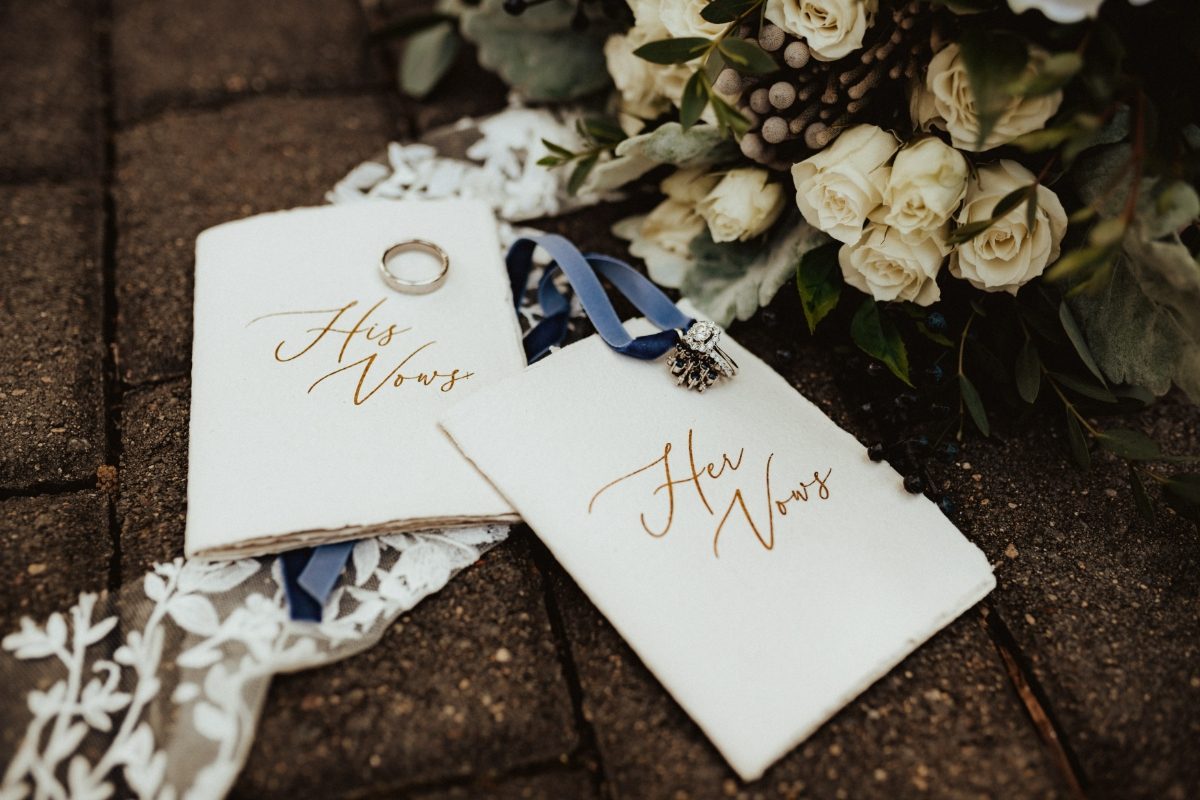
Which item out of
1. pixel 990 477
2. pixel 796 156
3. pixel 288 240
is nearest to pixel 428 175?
pixel 288 240

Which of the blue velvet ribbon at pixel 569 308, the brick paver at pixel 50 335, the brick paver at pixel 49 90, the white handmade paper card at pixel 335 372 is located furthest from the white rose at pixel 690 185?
the brick paver at pixel 49 90

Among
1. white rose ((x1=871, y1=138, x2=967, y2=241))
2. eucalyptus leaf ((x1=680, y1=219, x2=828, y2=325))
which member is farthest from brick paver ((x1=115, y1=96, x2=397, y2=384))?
white rose ((x1=871, y1=138, x2=967, y2=241))

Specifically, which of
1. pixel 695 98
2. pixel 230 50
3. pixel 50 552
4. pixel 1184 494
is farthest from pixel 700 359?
pixel 230 50

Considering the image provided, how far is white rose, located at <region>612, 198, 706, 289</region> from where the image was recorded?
107cm

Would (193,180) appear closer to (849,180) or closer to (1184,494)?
(849,180)

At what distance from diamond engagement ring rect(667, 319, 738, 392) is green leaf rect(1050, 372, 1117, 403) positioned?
328 millimetres

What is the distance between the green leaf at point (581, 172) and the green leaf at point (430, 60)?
386 millimetres

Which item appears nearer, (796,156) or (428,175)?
(796,156)

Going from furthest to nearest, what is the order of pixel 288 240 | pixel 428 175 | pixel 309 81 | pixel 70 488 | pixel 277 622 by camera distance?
pixel 309 81 → pixel 428 175 → pixel 288 240 → pixel 70 488 → pixel 277 622

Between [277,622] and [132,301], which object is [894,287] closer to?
[277,622]

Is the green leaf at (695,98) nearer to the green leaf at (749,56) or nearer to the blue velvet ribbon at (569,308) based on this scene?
the green leaf at (749,56)

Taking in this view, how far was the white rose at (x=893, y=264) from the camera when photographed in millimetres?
856

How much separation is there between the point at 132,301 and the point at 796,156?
0.78 metres

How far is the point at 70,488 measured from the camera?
0.91 metres
